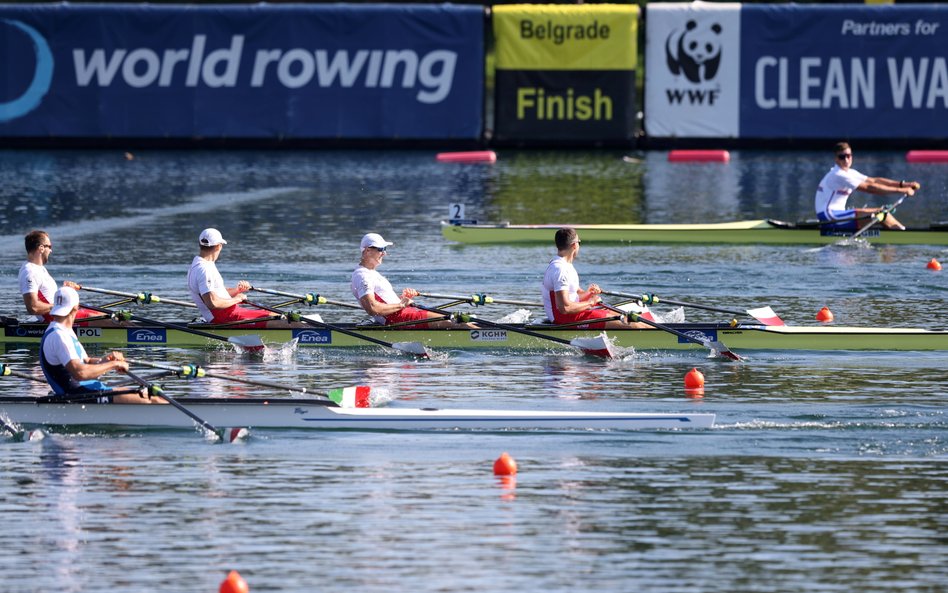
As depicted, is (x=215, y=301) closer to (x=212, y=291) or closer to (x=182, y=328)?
(x=212, y=291)

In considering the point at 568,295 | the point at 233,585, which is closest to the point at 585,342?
the point at 568,295

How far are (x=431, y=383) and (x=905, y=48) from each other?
28.1 metres

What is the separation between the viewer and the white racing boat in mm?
13797

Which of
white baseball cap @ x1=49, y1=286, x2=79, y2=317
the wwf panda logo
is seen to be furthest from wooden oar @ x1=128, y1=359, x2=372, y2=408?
the wwf panda logo

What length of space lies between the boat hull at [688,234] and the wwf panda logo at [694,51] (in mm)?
14174

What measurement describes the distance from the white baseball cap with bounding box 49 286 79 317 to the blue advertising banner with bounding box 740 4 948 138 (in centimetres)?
2980

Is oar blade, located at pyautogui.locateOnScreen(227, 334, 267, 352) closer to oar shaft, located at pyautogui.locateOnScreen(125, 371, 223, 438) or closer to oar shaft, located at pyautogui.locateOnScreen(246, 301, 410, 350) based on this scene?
oar shaft, located at pyautogui.locateOnScreen(246, 301, 410, 350)

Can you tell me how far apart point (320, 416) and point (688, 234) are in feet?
47.4

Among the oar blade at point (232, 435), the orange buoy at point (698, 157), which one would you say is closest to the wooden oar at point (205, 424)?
the oar blade at point (232, 435)

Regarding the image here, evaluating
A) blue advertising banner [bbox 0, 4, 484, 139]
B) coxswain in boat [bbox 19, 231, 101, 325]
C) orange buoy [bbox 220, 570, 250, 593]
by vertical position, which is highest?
blue advertising banner [bbox 0, 4, 484, 139]

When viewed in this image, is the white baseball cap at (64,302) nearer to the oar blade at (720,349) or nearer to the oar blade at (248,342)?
the oar blade at (248,342)

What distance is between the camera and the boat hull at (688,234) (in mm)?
26438

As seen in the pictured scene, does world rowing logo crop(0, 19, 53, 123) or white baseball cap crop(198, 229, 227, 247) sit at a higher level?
world rowing logo crop(0, 19, 53, 123)

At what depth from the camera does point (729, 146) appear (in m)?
42.5
